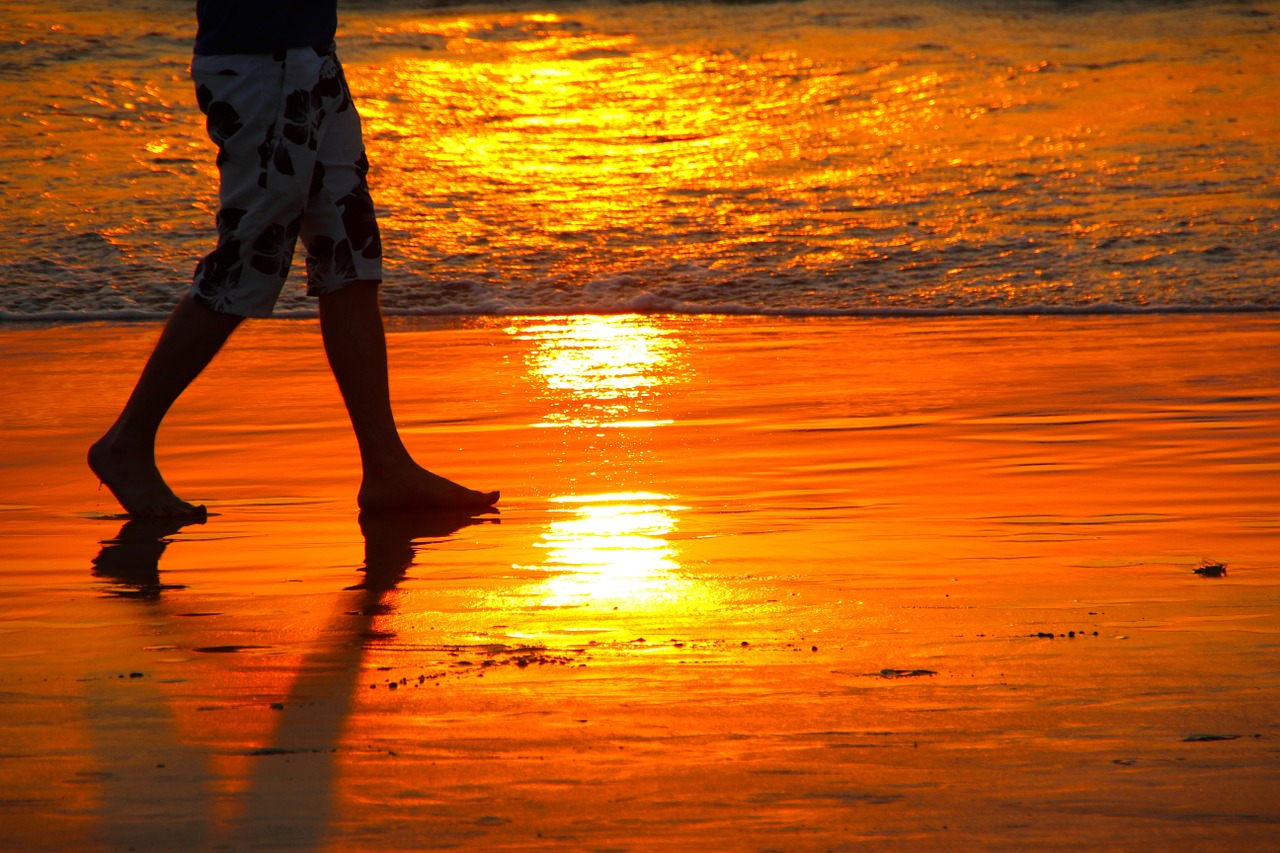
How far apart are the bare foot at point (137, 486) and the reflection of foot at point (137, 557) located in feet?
0.07

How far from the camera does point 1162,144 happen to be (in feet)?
30.5

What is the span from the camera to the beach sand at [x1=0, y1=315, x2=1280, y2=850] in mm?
1459

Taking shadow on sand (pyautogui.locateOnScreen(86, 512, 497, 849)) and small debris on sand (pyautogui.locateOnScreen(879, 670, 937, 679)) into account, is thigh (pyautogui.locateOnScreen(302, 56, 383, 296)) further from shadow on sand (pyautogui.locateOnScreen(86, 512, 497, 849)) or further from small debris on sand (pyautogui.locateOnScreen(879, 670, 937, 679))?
small debris on sand (pyautogui.locateOnScreen(879, 670, 937, 679))

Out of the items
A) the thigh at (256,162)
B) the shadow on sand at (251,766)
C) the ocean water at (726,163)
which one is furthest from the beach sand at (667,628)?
the ocean water at (726,163)

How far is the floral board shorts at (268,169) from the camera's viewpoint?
2.85 metres

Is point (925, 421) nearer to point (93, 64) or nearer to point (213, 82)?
point (213, 82)

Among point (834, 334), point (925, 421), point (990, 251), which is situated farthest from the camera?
point (990, 251)

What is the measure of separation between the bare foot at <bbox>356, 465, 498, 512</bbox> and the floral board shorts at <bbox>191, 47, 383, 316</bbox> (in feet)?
1.28

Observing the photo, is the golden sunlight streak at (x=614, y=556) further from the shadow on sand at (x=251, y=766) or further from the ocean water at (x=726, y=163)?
the ocean water at (x=726, y=163)

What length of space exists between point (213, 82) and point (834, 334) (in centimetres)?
307

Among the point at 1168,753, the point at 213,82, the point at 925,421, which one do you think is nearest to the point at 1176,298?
the point at 925,421

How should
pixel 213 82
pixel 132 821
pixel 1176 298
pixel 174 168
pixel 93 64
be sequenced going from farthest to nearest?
pixel 93 64
pixel 174 168
pixel 1176 298
pixel 213 82
pixel 132 821

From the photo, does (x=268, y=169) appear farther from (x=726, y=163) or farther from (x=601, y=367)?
(x=726, y=163)

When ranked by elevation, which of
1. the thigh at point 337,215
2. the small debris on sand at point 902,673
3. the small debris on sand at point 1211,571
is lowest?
the small debris on sand at point 1211,571
